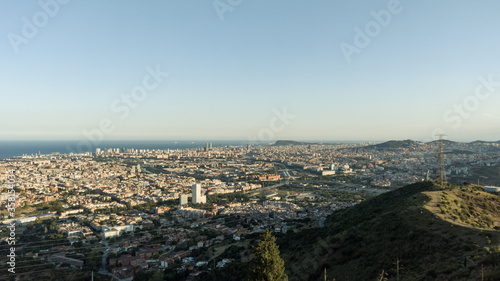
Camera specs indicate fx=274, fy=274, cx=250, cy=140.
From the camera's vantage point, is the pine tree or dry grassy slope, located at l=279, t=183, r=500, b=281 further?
dry grassy slope, located at l=279, t=183, r=500, b=281

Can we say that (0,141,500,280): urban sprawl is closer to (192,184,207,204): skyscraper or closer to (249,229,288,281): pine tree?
(192,184,207,204): skyscraper

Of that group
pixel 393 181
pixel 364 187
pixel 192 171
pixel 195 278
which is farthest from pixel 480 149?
pixel 195 278

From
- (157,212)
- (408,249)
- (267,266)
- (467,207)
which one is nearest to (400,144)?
(157,212)

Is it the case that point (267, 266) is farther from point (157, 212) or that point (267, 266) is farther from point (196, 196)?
point (196, 196)

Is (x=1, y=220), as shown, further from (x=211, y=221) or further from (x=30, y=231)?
(x=211, y=221)

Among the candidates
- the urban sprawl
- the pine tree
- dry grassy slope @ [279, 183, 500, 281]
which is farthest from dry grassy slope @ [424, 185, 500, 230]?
the pine tree

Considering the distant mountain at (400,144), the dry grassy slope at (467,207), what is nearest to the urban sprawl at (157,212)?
the dry grassy slope at (467,207)

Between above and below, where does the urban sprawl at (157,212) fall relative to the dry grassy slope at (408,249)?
below

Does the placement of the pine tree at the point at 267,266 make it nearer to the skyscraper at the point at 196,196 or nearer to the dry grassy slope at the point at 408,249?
the dry grassy slope at the point at 408,249
